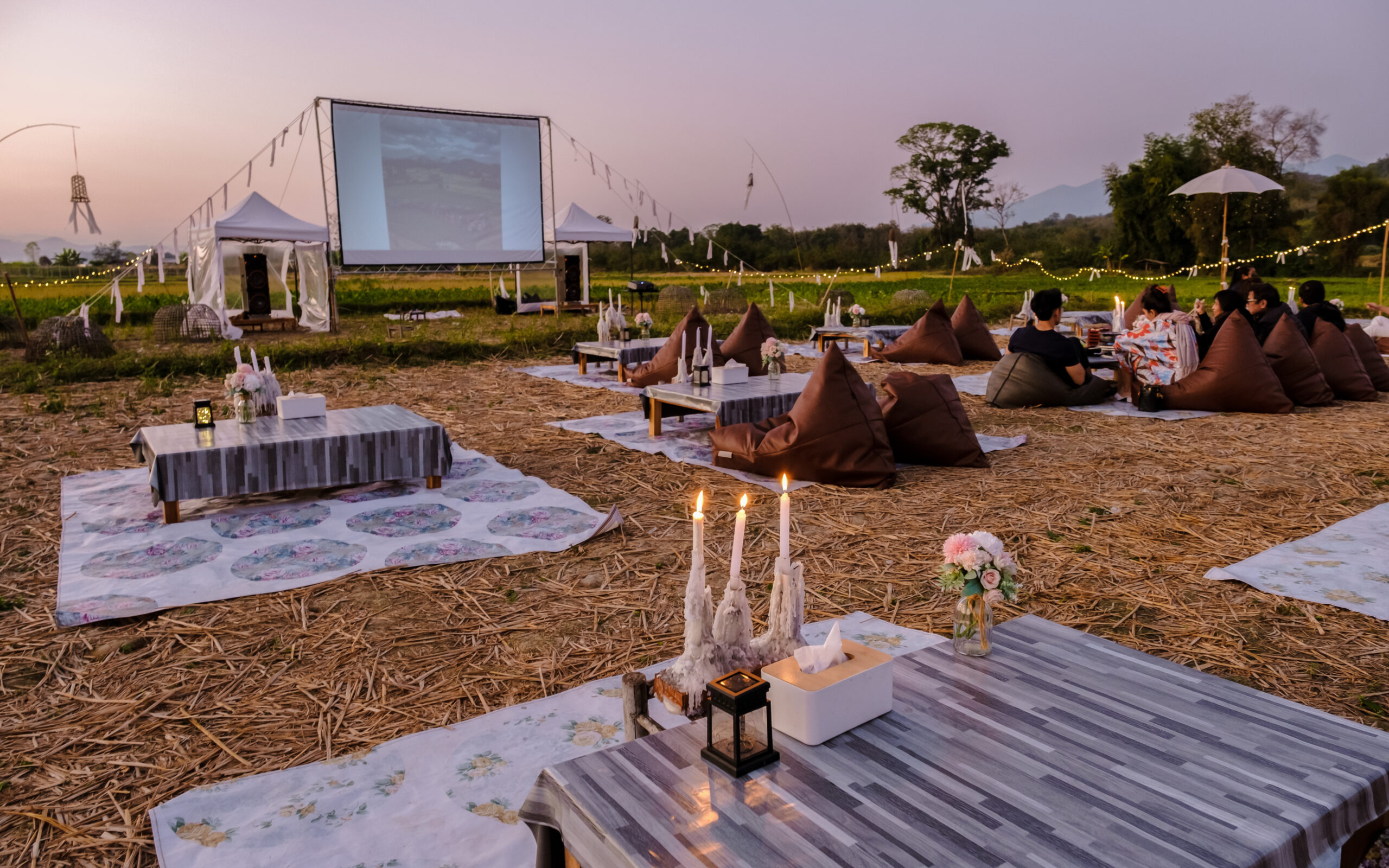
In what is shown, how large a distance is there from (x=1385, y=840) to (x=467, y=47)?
18.5 metres

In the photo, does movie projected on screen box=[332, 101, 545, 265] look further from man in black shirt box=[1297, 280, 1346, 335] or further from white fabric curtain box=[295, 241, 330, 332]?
man in black shirt box=[1297, 280, 1346, 335]

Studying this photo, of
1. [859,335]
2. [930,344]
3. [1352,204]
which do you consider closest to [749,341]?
[930,344]

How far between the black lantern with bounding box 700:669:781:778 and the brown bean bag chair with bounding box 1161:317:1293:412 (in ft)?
22.9

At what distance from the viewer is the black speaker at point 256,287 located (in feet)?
56.0

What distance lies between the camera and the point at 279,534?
14.3 ft

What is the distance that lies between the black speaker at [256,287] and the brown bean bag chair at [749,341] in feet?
38.8

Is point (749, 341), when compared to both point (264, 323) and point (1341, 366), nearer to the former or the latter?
point (1341, 366)

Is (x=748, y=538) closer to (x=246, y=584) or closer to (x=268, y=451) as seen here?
(x=246, y=584)

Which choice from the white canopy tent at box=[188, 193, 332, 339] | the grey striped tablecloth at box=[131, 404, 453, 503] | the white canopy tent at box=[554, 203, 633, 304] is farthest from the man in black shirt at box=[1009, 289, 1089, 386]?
the white canopy tent at box=[188, 193, 332, 339]

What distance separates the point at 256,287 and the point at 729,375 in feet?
45.4

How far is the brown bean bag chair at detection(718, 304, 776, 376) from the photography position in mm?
8820

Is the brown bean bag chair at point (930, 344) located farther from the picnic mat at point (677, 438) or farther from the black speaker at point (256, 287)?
the black speaker at point (256, 287)

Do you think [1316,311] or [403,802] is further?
[1316,311]

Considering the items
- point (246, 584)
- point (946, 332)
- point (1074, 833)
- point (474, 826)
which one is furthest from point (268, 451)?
point (946, 332)
